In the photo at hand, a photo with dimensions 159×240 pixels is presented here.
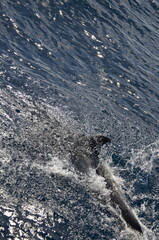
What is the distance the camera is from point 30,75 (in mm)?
19422

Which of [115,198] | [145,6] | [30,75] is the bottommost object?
[30,75]

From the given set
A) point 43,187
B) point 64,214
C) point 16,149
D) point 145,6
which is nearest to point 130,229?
point 64,214

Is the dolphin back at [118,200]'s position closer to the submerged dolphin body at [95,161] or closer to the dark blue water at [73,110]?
the submerged dolphin body at [95,161]

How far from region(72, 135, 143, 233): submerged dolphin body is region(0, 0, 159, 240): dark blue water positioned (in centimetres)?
40

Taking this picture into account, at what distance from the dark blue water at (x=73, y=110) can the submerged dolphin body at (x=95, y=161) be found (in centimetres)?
40

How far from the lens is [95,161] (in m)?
15.3

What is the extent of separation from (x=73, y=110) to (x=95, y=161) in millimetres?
3992

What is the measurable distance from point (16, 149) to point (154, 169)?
5952mm

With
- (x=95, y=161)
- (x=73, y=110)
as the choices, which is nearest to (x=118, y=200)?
(x=95, y=161)

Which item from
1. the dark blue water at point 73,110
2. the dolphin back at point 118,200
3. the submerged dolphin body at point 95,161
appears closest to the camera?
the dark blue water at point 73,110

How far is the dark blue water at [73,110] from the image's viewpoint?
1220 centimetres

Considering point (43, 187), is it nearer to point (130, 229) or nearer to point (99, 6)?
point (130, 229)

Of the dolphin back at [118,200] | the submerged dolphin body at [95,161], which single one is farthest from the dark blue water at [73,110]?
the submerged dolphin body at [95,161]

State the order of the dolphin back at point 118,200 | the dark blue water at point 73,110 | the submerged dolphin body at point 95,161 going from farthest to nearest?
the submerged dolphin body at point 95,161
the dolphin back at point 118,200
the dark blue water at point 73,110
